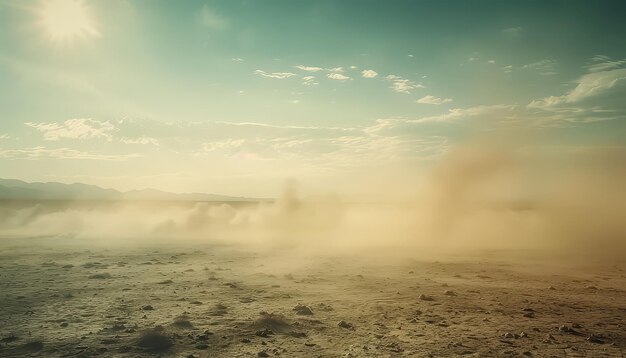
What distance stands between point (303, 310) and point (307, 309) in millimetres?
172

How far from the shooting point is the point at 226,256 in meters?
29.8

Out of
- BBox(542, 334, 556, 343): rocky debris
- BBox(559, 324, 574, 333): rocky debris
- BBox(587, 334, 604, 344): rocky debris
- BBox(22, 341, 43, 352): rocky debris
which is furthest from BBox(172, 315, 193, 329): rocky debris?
BBox(587, 334, 604, 344): rocky debris

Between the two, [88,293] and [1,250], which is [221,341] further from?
[1,250]

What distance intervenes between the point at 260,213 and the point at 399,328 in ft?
196

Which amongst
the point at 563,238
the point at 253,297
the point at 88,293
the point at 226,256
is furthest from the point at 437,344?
the point at 563,238

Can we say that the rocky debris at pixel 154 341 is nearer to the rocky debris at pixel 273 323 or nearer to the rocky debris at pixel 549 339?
the rocky debris at pixel 273 323

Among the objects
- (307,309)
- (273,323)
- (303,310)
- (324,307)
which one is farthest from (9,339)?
(324,307)

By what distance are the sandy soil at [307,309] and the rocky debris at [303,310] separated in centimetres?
4

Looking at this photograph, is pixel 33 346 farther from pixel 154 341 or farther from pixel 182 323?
pixel 182 323

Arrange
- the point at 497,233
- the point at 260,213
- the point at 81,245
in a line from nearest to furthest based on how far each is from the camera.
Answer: the point at 81,245 → the point at 497,233 → the point at 260,213

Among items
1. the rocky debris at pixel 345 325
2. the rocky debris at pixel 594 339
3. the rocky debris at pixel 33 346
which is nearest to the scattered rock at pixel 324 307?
the rocky debris at pixel 345 325

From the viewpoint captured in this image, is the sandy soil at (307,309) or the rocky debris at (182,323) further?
the rocky debris at (182,323)

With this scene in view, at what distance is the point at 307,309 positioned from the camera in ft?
48.2

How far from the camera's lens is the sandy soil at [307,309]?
1125 centimetres
